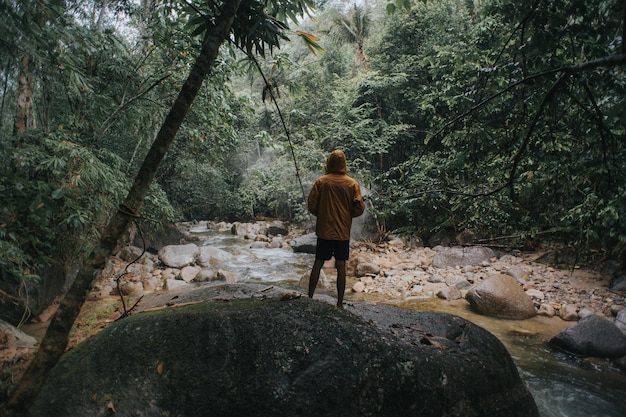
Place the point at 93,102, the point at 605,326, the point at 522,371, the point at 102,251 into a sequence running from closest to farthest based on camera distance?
the point at 102,251 → the point at 522,371 → the point at 605,326 → the point at 93,102

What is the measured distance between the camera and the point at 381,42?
44.8 feet

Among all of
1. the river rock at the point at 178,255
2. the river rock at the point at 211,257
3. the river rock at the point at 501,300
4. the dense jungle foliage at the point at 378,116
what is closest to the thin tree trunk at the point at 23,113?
the dense jungle foliage at the point at 378,116

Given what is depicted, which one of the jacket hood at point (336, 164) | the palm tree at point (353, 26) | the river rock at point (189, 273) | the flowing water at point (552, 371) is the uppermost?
the palm tree at point (353, 26)

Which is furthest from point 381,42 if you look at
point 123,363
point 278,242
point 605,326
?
point 123,363

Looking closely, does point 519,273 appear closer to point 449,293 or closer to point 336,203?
point 449,293

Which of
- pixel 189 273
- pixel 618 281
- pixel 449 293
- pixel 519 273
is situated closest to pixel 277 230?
pixel 189 273

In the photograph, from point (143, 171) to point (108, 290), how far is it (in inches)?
220

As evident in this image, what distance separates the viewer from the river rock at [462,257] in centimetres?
859

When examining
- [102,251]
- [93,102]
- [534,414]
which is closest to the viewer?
[102,251]

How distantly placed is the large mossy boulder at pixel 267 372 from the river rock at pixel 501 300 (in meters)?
3.42

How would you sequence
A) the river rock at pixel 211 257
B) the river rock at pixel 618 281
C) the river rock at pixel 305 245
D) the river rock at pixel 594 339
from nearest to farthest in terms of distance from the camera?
the river rock at pixel 594 339 < the river rock at pixel 618 281 < the river rock at pixel 211 257 < the river rock at pixel 305 245

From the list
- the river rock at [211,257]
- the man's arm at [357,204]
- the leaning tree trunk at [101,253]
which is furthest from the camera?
the river rock at [211,257]

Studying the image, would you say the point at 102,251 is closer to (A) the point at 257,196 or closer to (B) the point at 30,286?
(B) the point at 30,286

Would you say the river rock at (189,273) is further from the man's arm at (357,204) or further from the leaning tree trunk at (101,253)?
the leaning tree trunk at (101,253)
